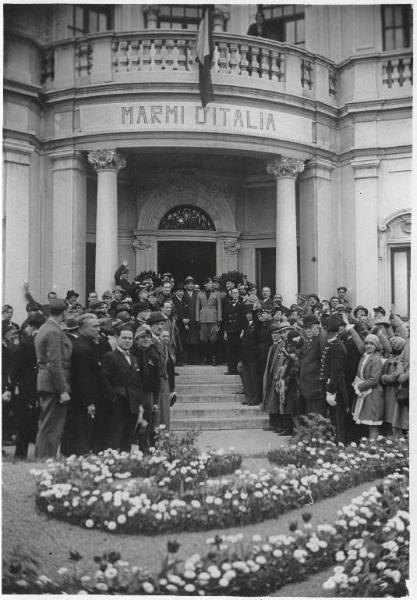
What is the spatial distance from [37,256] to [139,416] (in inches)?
283

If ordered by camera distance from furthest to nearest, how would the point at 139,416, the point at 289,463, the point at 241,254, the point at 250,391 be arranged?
the point at 241,254 → the point at 250,391 → the point at 139,416 → the point at 289,463

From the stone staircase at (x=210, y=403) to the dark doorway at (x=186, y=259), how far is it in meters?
4.35

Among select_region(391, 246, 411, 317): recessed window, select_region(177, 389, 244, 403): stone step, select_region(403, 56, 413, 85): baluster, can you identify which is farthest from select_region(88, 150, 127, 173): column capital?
select_region(403, 56, 413, 85): baluster

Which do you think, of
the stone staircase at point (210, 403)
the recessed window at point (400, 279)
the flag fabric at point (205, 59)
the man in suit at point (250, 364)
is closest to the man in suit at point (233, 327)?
the stone staircase at point (210, 403)

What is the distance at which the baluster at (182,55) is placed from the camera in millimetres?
13875

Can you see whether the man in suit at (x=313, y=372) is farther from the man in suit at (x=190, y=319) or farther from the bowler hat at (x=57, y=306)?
the man in suit at (x=190, y=319)

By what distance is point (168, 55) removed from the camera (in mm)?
13922

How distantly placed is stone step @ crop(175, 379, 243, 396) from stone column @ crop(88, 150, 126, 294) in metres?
3.25

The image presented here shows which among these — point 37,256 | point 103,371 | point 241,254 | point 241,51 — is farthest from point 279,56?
point 103,371

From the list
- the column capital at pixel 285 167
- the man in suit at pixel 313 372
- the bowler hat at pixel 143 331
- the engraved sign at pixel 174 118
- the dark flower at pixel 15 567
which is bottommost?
the dark flower at pixel 15 567

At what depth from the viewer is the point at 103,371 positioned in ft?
25.3

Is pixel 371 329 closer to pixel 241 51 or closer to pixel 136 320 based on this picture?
pixel 136 320

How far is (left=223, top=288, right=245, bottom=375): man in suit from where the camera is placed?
1248 centimetres

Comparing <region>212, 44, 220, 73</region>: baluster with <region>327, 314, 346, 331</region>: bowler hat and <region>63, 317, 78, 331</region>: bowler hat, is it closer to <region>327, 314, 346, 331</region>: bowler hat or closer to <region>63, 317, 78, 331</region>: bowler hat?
<region>327, 314, 346, 331</region>: bowler hat
